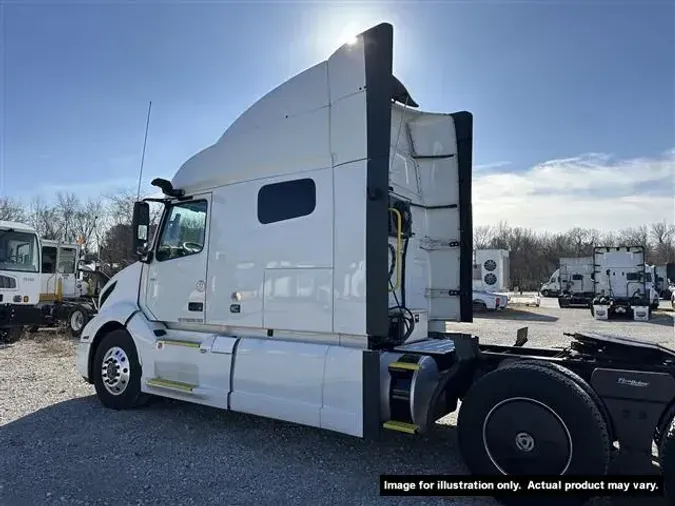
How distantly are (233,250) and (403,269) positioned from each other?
6.21 ft

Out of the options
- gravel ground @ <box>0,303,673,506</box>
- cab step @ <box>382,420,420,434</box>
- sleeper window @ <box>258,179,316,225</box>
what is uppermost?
sleeper window @ <box>258,179,316,225</box>

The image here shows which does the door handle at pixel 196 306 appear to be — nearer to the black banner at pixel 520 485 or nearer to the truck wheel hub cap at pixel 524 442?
the black banner at pixel 520 485

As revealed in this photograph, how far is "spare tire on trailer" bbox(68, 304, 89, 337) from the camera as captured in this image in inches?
601

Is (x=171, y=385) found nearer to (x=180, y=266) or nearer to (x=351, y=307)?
(x=180, y=266)

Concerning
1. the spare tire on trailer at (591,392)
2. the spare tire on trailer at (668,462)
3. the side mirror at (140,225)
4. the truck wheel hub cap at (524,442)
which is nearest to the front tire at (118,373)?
the side mirror at (140,225)

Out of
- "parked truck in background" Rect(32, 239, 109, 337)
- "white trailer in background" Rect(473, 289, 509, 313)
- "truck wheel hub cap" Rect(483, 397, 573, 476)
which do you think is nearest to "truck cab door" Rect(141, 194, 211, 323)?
"truck wheel hub cap" Rect(483, 397, 573, 476)

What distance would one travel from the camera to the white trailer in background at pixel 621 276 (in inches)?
985

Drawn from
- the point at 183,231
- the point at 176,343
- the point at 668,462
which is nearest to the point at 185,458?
A: the point at 176,343

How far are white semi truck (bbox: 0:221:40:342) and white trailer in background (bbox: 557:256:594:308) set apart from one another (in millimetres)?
28946

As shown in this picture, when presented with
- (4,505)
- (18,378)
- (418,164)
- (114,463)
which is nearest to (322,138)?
(418,164)

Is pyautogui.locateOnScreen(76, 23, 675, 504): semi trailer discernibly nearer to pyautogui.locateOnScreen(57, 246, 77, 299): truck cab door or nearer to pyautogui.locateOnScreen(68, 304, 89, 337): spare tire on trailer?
pyautogui.locateOnScreen(68, 304, 89, 337): spare tire on trailer

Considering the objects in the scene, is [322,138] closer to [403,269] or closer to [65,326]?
[403,269]

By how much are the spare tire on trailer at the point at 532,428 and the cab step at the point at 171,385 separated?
309cm

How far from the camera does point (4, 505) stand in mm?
3916
